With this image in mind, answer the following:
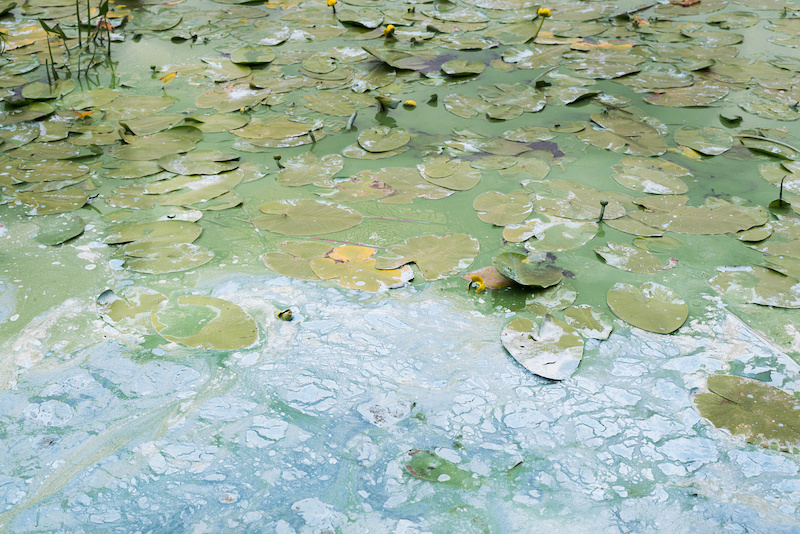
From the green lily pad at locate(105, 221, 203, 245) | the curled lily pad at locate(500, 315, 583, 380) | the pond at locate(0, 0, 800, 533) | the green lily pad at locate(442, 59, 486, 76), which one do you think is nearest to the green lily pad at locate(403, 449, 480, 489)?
the pond at locate(0, 0, 800, 533)

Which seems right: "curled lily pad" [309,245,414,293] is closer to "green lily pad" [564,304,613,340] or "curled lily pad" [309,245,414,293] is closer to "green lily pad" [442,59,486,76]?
"green lily pad" [564,304,613,340]

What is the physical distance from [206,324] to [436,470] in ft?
2.83

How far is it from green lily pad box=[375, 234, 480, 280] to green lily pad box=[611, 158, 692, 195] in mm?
801

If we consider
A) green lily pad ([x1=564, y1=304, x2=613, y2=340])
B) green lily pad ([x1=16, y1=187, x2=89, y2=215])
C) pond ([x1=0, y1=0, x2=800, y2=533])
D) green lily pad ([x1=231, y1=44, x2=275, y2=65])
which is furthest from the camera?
green lily pad ([x1=231, y1=44, x2=275, y2=65])

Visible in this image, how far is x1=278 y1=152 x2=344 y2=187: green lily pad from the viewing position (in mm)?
2551

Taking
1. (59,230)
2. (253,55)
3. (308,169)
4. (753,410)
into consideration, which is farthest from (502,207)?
(253,55)

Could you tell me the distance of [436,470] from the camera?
1448 millimetres

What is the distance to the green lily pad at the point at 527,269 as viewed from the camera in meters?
1.96

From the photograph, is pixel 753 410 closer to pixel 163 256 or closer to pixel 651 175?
pixel 651 175

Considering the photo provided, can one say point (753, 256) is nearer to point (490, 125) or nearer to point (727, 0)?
point (490, 125)

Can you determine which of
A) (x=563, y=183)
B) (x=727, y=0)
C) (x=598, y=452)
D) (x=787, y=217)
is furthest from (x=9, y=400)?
(x=727, y=0)

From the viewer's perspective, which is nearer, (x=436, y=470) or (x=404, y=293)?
(x=436, y=470)

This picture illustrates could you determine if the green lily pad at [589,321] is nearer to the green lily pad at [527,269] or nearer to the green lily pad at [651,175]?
the green lily pad at [527,269]

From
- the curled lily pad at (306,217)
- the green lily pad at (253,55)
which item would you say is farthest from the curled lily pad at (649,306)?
the green lily pad at (253,55)
